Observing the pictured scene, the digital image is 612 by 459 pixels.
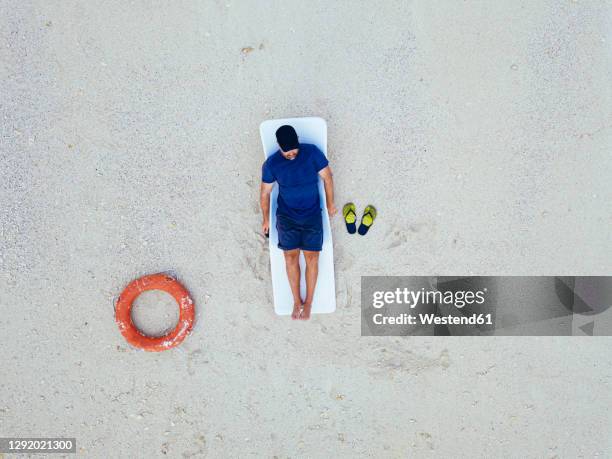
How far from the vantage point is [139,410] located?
325 centimetres

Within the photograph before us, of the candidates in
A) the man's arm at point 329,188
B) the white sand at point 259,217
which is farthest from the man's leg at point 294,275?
the man's arm at point 329,188

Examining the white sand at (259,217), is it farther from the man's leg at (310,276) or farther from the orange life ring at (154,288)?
the man's leg at (310,276)

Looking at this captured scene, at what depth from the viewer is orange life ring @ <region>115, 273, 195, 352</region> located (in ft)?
10.2

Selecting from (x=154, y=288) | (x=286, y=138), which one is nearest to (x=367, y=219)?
(x=286, y=138)

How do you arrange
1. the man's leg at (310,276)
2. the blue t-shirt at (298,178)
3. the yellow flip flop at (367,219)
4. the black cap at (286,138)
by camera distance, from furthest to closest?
the yellow flip flop at (367,219), the man's leg at (310,276), the blue t-shirt at (298,178), the black cap at (286,138)

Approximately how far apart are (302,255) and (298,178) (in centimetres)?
69

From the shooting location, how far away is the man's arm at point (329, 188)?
9.25 ft

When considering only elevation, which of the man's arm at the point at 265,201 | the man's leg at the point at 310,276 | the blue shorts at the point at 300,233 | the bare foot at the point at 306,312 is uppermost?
the man's arm at the point at 265,201

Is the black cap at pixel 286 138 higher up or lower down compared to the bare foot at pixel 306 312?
higher up

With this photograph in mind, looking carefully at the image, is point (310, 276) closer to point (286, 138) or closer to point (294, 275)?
point (294, 275)

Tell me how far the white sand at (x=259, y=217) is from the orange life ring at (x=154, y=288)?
4.7 inches

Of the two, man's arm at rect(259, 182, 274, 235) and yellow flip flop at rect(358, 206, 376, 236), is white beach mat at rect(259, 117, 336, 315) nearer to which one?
man's arm at rect(259, 182, 274, 235)

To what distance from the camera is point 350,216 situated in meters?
3.11

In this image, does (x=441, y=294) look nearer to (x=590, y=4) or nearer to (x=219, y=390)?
(x=219, y=390)
